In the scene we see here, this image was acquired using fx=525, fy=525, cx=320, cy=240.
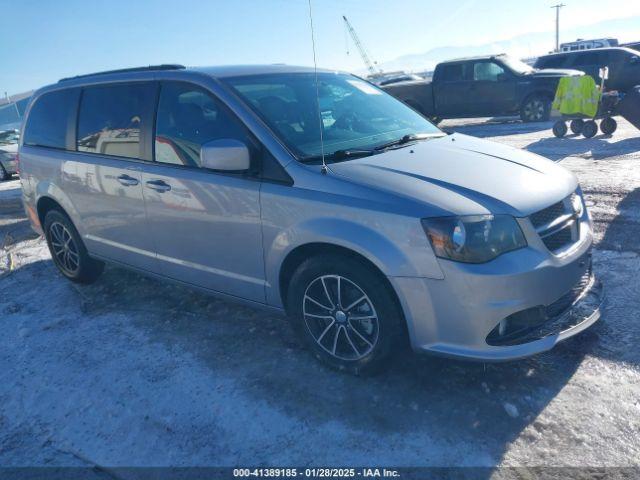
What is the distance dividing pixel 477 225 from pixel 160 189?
2246 mm

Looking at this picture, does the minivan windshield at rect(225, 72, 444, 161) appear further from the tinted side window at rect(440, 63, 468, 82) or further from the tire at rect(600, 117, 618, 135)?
the tinted side window at rect(440, 63, 468, 82)

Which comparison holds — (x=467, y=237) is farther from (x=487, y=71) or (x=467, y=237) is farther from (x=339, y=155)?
(x=487, y=71)

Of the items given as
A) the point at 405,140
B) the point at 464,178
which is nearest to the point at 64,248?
the point at 405,140

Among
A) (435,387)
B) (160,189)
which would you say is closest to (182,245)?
(160,189)

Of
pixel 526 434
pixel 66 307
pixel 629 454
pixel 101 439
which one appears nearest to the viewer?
pixel 629 454

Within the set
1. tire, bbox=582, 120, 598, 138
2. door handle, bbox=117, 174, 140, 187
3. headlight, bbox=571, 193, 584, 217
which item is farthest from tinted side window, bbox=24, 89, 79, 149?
tire, bbox=582, 120, 598, 138

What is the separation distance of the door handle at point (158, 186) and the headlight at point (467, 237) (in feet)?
6.36

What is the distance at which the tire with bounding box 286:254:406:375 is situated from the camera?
2908 millimetres

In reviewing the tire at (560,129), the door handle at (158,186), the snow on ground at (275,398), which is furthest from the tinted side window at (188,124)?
the tire at (560,129)

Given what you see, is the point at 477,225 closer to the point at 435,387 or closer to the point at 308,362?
the point at 435,387

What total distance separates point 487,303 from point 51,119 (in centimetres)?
432

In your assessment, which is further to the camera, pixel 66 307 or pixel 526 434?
pixel 66 307

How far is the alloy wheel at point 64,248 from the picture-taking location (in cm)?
503

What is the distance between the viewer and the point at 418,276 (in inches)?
107
